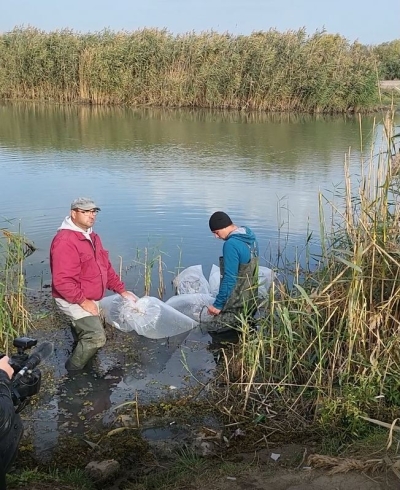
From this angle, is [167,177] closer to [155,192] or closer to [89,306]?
[155,192]

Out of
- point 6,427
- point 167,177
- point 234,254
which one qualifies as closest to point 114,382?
point 234,254

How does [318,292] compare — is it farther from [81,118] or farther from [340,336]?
[81,118]

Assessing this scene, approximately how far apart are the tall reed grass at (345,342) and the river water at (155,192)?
55 centimetres

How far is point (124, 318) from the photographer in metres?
5.46

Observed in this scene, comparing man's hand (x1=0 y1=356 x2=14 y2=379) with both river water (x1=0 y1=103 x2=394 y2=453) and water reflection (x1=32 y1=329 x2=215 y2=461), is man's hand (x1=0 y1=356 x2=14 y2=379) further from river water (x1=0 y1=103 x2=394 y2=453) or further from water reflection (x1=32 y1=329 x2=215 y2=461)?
river water (x1=0 y1=103 x2=394 y2=453)

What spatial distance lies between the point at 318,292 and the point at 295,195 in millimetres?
6403

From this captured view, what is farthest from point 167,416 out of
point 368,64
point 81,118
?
point 368,64

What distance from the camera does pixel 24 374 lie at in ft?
8.14

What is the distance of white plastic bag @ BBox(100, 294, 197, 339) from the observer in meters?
5.35

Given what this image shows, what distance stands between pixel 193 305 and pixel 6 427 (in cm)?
372

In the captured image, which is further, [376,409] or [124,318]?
[124,318]

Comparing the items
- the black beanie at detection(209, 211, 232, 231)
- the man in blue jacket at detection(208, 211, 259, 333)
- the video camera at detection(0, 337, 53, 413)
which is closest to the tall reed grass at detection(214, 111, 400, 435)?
the man in blue jacket at detection(208, 211, 259, 333)

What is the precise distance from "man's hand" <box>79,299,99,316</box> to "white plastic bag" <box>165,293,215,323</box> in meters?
1.23

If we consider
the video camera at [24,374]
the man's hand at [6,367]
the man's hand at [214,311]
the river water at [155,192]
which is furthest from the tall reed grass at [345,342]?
the man's hand at [6,367]
